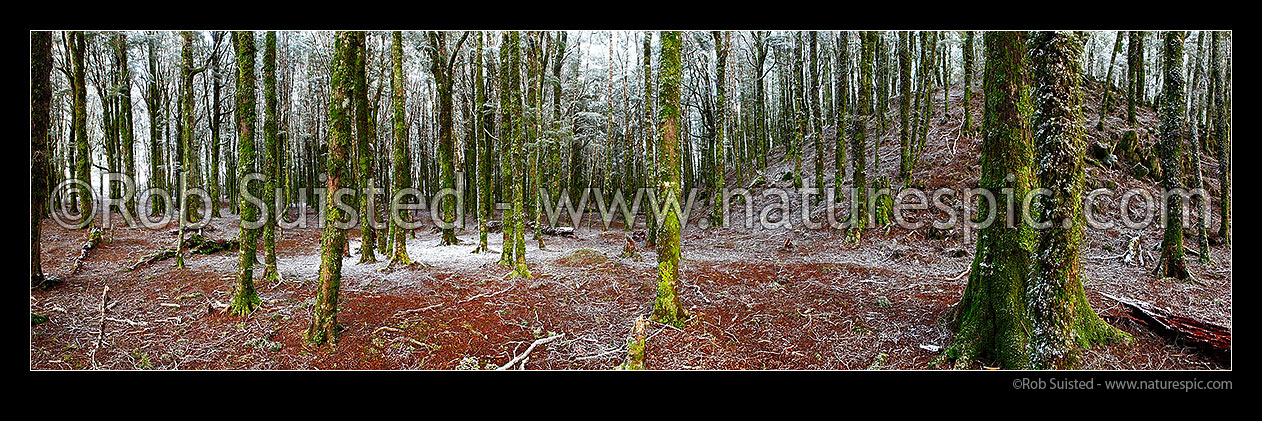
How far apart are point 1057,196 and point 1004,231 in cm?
50

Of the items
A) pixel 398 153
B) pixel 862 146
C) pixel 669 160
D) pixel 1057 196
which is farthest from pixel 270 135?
pixel 862 146

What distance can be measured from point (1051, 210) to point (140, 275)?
12123 mm

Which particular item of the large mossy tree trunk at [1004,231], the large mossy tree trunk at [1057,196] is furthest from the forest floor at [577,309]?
the large mossy tree trunk at [1057,196]

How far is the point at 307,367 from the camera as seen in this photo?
4.58 metres

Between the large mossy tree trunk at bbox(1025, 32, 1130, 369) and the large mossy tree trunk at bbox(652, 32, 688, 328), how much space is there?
3176mm

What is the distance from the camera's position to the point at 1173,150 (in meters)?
6.43

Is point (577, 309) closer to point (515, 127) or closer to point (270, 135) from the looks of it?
point (515, 127)

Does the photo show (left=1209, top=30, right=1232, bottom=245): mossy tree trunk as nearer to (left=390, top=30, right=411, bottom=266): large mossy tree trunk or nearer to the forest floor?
the forest floor

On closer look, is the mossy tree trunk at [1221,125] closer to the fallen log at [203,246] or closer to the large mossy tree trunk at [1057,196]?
the large mossy tree trunk at [1057,196]

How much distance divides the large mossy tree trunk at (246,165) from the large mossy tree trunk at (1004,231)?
25.6 feet

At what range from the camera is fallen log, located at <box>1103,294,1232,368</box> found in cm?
399

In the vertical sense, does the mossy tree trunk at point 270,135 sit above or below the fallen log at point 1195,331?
above

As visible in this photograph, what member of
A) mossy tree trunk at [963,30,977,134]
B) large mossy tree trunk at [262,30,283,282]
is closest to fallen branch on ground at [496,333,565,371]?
large mossy tree trunk at [262,30,283,282]

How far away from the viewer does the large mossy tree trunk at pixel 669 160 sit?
5.36m
